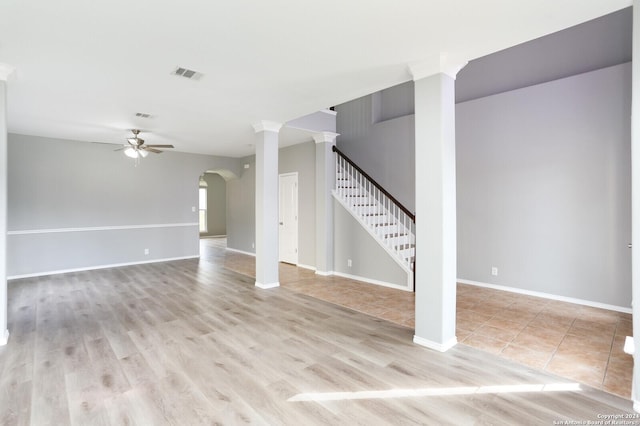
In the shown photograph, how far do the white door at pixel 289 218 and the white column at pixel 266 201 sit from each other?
1868 mm

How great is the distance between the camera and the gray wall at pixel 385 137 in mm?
6223

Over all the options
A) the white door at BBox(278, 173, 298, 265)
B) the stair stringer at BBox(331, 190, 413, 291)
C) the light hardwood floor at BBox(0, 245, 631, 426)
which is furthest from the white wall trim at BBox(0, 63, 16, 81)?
the white door at BBox(278, 173, 298, 265)

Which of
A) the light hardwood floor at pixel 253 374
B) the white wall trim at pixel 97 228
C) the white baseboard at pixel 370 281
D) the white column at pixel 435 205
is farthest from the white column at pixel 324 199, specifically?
the white wall trim at pixel 97 228

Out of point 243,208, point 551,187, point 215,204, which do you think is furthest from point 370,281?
point 215,204

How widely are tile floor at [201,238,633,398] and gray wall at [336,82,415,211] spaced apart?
2227mm

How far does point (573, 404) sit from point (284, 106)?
14.1ft

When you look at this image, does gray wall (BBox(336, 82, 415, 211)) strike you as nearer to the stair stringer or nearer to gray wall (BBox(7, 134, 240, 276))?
the stair stringer

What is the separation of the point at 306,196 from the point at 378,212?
1664 mm

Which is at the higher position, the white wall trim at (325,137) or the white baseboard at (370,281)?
the white wall trim at (325,137)

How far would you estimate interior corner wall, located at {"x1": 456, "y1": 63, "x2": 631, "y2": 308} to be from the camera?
13.1 feet

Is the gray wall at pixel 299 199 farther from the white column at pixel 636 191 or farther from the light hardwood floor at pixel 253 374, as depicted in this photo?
the white column at pixel 636 191

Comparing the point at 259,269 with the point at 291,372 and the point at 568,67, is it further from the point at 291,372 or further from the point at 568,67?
the point at 568,67

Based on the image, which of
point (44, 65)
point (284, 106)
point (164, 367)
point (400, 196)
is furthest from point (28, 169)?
point (400, 196)

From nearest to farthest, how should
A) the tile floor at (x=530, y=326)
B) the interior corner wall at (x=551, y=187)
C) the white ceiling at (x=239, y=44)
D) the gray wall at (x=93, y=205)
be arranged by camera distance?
the white ceiling at (x=239, y=44), the tile floor at (x=530, y=326), the interior corner wall at (x=551, y=187), the gray wall at (x=93, y=205)
